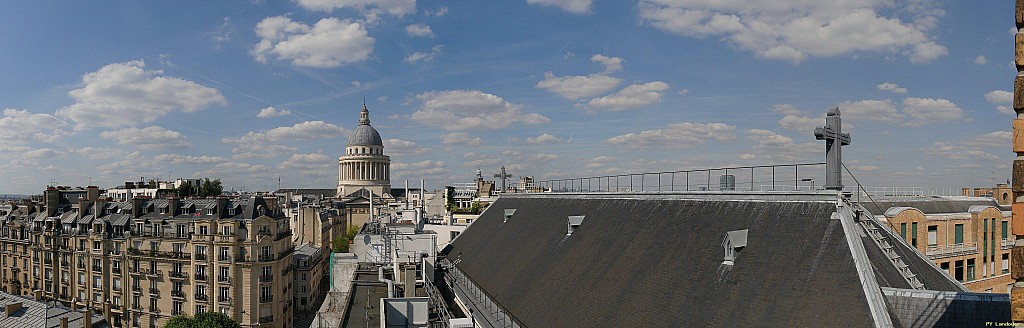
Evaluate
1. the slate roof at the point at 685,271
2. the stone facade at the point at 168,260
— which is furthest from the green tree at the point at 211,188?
the slate roof at the point at 685,271

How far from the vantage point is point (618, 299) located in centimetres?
1919

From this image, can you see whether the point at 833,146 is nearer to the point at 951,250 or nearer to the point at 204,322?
the point at 951,250

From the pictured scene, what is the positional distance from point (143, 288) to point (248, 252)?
1221 cm

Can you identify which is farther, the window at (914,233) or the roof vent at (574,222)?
the window at (914,233)

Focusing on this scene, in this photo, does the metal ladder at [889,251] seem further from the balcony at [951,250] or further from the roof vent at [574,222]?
the balcony at [951,250]

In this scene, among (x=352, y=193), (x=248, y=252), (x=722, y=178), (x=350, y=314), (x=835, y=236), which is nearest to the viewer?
(x=835, y=236)

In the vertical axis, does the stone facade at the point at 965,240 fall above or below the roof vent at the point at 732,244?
below

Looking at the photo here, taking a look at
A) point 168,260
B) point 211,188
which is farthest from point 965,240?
point 211,188

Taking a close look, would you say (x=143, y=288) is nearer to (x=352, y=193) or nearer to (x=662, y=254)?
(x=662, y=254)

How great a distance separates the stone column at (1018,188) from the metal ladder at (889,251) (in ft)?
31.7

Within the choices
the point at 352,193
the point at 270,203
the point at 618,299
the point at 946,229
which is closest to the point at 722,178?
the point at 618,299

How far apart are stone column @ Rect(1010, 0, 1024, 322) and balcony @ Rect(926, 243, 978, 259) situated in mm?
34319

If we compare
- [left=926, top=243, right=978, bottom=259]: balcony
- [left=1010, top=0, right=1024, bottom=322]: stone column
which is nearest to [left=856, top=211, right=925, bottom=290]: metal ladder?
[left=1010, top=0, right=1024, bottom=322]: stone column

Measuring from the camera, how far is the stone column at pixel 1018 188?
21.3ft
